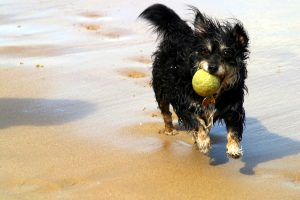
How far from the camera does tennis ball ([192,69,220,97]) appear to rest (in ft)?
16.0

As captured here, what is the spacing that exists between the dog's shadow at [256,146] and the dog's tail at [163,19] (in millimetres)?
1210

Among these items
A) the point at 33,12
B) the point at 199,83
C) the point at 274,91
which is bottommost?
the point at 33,12

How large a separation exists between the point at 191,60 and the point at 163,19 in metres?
0.93

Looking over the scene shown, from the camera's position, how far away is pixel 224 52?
4.93m

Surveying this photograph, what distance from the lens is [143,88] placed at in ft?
24.3

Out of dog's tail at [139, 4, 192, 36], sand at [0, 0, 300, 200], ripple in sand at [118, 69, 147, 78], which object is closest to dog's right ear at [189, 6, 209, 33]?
dog's tail at [139, 4, 192, 36]

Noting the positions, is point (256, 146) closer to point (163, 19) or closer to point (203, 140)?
point (203, 140)

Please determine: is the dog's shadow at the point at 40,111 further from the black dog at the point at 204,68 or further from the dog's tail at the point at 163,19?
the dog's tail at the point at 163,19

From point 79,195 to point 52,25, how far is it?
25.2 feet

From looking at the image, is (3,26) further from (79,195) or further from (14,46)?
(79,195)

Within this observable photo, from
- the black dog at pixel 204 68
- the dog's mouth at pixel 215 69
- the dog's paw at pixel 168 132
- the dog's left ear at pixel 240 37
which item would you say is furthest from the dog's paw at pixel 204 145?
the dog's left ear at pixel 240 37

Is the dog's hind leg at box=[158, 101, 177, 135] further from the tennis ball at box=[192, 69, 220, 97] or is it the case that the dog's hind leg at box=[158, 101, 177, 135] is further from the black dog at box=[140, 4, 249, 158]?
the tennis ball at box=[192, 69, 220, 97]

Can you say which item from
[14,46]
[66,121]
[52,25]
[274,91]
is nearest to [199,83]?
[66,121]

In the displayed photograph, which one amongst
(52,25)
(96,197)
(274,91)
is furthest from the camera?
(52,25)
